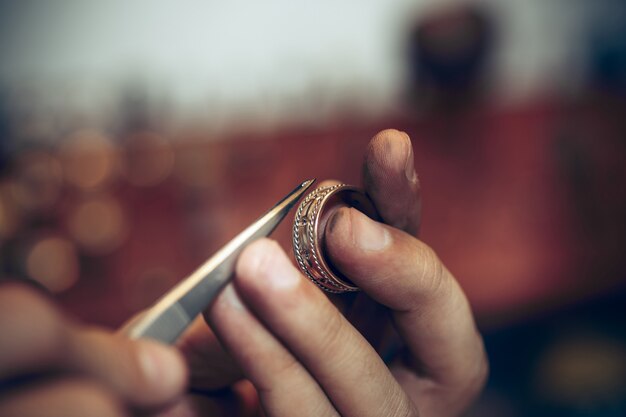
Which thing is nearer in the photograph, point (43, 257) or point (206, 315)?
point (206, 315)

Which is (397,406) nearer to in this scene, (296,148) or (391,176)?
(391,176)

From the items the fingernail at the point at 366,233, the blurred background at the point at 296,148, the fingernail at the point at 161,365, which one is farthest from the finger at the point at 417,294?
the blurred background at the point at 296,148

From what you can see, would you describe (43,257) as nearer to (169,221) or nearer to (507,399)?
(169,221)

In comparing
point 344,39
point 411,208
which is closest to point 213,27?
point 344,39

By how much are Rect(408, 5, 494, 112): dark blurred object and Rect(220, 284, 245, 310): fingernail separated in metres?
0.97

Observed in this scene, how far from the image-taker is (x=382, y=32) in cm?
115

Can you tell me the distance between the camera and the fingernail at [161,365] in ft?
0.63

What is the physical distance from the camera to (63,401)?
6.4 inches

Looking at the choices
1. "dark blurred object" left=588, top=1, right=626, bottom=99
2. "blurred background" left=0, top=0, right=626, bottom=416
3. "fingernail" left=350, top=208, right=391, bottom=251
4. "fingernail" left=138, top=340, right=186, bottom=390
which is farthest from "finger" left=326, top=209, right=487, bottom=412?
"dark blurred object" left=588, top=1, right=626, bottom=99

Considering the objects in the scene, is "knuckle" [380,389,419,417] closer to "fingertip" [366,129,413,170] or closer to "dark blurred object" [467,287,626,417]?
"fingertip" [366,129,413,170]

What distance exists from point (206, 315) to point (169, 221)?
88cm

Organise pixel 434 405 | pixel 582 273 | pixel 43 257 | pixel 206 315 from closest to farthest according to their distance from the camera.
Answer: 1. pixel 206 315
2. pixel 434 405
3. pixel 43 257
4. pixel 582 273

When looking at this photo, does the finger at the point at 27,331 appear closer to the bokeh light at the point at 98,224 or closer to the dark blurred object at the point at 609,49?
the bokeh light at the point at 98,224

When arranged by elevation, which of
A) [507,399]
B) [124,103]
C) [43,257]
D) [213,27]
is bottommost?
[507,399]
